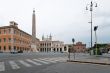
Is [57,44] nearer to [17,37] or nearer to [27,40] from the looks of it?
[27,40]

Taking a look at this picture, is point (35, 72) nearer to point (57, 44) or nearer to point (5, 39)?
point (5, 39)

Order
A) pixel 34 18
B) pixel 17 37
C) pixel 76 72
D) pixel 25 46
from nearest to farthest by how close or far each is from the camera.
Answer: pixel 76 72 → pixel 34 18 → pixel 17 37 → pixel 25 46

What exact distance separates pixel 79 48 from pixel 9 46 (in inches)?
1530

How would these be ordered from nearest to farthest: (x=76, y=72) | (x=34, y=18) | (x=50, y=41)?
1. (x=76, y=72)
2. (x=34, y=18)
3. (x=50, y=41)

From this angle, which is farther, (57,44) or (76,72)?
(57,44)

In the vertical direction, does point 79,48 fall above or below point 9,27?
below

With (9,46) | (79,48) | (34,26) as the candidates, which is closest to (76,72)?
(34,26)

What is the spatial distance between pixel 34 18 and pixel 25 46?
41.5 metres

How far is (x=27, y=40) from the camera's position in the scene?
484 feet

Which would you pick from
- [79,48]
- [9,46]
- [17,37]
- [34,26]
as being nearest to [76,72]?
[34,26]

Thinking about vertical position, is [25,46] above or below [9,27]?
below

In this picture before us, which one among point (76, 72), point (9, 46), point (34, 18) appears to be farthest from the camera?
point (9, 46)

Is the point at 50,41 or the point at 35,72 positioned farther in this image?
the point at 50,41

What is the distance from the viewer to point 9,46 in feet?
366
